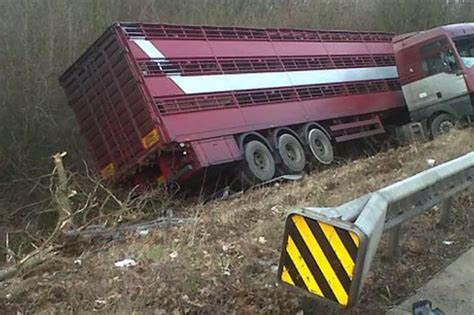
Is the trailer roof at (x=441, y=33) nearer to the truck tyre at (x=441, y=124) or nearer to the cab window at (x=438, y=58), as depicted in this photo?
the cab window at (x=438, y=58)

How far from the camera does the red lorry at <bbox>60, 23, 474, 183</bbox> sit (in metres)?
9.13

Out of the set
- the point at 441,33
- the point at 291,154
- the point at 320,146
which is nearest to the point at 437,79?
the point at 441,33

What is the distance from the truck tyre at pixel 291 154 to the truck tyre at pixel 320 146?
0.35 metres

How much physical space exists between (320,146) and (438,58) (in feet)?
12.5

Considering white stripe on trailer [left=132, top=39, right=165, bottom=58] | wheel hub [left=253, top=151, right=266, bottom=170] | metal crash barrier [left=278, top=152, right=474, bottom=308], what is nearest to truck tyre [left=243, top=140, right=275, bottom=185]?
wheel hub [left=253, top=151, right=266, bottom=170]

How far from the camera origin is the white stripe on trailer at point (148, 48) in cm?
923

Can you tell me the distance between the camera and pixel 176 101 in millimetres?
9195

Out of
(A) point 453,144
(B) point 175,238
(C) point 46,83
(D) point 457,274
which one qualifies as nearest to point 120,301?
(B) point 175,238

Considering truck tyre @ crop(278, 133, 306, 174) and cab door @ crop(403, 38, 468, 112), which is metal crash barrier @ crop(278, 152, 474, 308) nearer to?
truck tyre @ crop(278, 133, 306, 174)

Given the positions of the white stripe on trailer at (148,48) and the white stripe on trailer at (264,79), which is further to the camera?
the white stripe on trailer at (264,79)

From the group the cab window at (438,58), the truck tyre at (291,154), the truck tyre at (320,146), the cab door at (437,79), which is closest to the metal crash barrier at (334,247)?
the truck tyre at (291,154)

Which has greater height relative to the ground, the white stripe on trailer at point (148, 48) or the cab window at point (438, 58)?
the white stripe on trailer at point (148, 48)

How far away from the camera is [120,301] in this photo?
10.4 feet

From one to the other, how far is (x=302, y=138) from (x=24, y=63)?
20.1 ft
